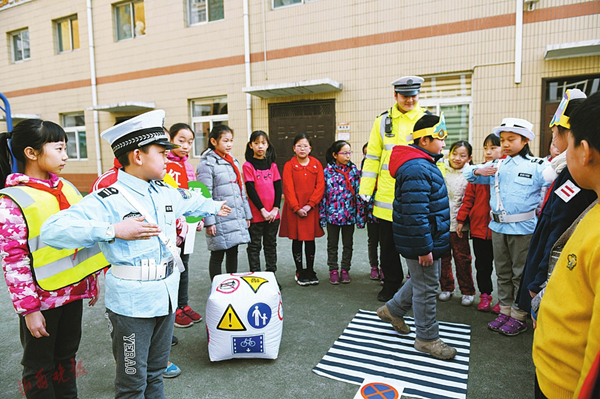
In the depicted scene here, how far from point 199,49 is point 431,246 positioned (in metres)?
9.31

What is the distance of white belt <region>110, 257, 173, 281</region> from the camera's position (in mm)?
1732

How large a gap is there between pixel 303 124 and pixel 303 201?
16.0 feet

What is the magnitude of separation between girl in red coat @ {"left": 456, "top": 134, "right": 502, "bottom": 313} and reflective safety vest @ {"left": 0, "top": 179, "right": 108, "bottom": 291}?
3162mm

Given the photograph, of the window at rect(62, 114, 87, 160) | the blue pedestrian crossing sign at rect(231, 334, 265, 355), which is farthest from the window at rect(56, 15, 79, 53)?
the blue pedestrian crossing sign at rect(231, 334, 265, 355)

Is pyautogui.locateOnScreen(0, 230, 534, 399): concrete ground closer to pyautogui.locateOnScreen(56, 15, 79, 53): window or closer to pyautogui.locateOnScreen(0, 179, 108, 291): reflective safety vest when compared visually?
pyautogui.locateOnScreen(0, 179, 108, 291): reflective safety vest

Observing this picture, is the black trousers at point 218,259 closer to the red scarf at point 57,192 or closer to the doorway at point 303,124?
the red scarf at point 57,192

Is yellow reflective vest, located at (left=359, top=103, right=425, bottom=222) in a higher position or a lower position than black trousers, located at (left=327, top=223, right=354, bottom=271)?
higher

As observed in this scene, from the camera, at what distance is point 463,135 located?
7.86m

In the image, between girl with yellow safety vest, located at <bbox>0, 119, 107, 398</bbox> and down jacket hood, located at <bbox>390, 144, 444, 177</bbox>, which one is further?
down jacket hood, located at <bbox>390, 144, 444, 177</bbox>

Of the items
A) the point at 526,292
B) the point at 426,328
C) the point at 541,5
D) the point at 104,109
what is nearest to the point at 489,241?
the point at 426,328

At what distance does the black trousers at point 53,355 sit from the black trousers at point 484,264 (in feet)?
10.9

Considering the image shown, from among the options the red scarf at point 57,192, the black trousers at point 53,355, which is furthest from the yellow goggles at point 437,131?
the black trousers at point 53,355

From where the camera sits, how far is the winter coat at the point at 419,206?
263 cm

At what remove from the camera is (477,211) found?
12.0 ft
